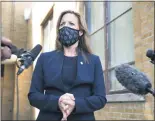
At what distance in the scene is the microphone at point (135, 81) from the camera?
1.12m

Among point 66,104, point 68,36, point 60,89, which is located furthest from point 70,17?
point 66,104

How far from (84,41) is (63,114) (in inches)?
20.9

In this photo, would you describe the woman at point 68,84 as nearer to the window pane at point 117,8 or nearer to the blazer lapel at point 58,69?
the blazer lapel at point 58,69

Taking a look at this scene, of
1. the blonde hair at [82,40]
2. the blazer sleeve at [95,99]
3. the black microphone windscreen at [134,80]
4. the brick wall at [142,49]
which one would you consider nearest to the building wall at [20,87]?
the brick wall at [142,49]

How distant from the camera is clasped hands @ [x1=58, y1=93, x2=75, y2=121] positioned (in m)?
1.58

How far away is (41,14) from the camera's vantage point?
28.3 feet

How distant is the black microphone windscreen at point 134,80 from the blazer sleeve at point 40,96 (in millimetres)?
511

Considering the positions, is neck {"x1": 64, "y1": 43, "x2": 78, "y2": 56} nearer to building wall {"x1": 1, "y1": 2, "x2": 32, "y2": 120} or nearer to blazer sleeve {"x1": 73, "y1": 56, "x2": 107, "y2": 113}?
blazer sleeve {"x1": 73, "y1": 56, "x2": 107, "y2": 113}

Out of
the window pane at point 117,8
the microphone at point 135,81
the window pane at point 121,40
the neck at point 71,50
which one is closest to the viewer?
the microphone at point 135,81

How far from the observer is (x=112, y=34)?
4633mm

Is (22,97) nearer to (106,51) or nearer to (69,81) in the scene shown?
(106,51)

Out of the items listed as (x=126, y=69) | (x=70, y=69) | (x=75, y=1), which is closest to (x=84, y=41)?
(x=70, y=69)

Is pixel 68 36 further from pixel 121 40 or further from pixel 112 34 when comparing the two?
pixel 112 34

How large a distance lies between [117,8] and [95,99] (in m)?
3.01
